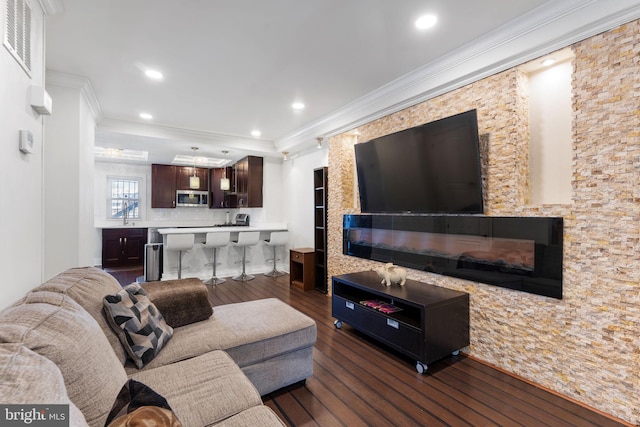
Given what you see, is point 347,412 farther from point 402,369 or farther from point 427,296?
point 427,296

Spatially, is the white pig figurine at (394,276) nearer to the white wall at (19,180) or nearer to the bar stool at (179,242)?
the white wall at (19,180)

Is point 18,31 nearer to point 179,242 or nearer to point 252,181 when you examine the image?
point 179,242

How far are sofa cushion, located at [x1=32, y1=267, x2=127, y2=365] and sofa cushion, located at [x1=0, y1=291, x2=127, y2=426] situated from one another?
21cm

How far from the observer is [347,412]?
6.53 feet

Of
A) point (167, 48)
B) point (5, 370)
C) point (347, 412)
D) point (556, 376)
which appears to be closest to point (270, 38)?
point (167, 48)

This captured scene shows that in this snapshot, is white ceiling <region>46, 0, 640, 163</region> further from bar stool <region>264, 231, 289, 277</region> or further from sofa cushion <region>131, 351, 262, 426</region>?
bar stool <region>264, 231, 289, 277</region>

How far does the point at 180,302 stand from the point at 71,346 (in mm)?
1212

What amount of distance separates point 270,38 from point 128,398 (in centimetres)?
257

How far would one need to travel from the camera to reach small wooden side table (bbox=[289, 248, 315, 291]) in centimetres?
501

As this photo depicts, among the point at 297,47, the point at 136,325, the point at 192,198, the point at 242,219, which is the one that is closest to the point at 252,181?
the point at 242,219

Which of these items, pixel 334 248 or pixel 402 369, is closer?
pixel 402 369

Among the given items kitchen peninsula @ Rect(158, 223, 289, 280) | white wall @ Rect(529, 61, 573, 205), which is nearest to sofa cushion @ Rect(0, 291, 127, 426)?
white wall @ Rect(529, 61, 573, 205)

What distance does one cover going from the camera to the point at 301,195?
5.97 m

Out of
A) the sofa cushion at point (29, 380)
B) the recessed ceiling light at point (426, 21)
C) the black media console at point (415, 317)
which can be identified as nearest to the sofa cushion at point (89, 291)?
the sofa cushion at point (29, 380)
